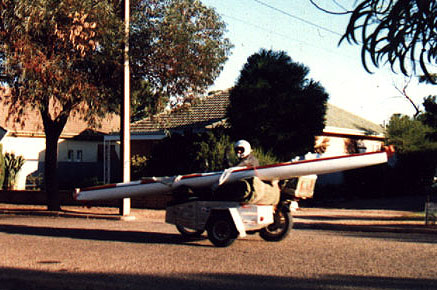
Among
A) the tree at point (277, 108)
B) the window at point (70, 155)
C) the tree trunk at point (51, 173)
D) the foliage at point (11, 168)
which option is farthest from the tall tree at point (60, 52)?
the window at point (70, 155)

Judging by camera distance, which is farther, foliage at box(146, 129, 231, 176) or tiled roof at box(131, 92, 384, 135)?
tiled roof at box(131, 92, 384, 135)

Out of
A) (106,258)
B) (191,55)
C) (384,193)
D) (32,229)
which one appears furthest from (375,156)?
(384,193)

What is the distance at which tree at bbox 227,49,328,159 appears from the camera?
22.1 metres

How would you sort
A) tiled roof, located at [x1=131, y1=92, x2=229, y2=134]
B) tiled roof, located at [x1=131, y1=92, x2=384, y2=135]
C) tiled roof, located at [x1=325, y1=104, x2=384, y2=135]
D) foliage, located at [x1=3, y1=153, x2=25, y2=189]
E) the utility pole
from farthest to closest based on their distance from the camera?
tiled roof, located at [x1=325, y1=104, x2=384, y2=135] < foliage, located at [x1=3, y1=153, x2=25, y2=189] < tiled roof, located at [x1=131, y1=92, x2=384, y2=135] < tiled roof, located at [x1=131, y1=92, x2=229, y2=134] < the utility pole

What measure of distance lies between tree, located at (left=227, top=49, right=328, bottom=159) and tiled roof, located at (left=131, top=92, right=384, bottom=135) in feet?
16.6

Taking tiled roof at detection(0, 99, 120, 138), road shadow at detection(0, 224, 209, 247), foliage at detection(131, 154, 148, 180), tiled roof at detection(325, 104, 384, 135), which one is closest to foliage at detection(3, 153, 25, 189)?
tiled roof at detection(0, 99, 120, 138)

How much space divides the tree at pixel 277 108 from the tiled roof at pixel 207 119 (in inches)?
199

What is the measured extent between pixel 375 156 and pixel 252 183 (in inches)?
96.1

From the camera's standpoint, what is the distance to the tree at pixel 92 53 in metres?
17.3

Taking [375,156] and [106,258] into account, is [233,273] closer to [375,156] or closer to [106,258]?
[106,258]

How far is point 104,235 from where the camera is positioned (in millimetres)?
13789

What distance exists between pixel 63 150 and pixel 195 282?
99.6 feet

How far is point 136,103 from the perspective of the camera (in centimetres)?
2178

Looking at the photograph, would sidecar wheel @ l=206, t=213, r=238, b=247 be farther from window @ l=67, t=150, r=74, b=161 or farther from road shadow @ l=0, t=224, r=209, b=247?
window @ l=67, t=150, r=74, b=161
